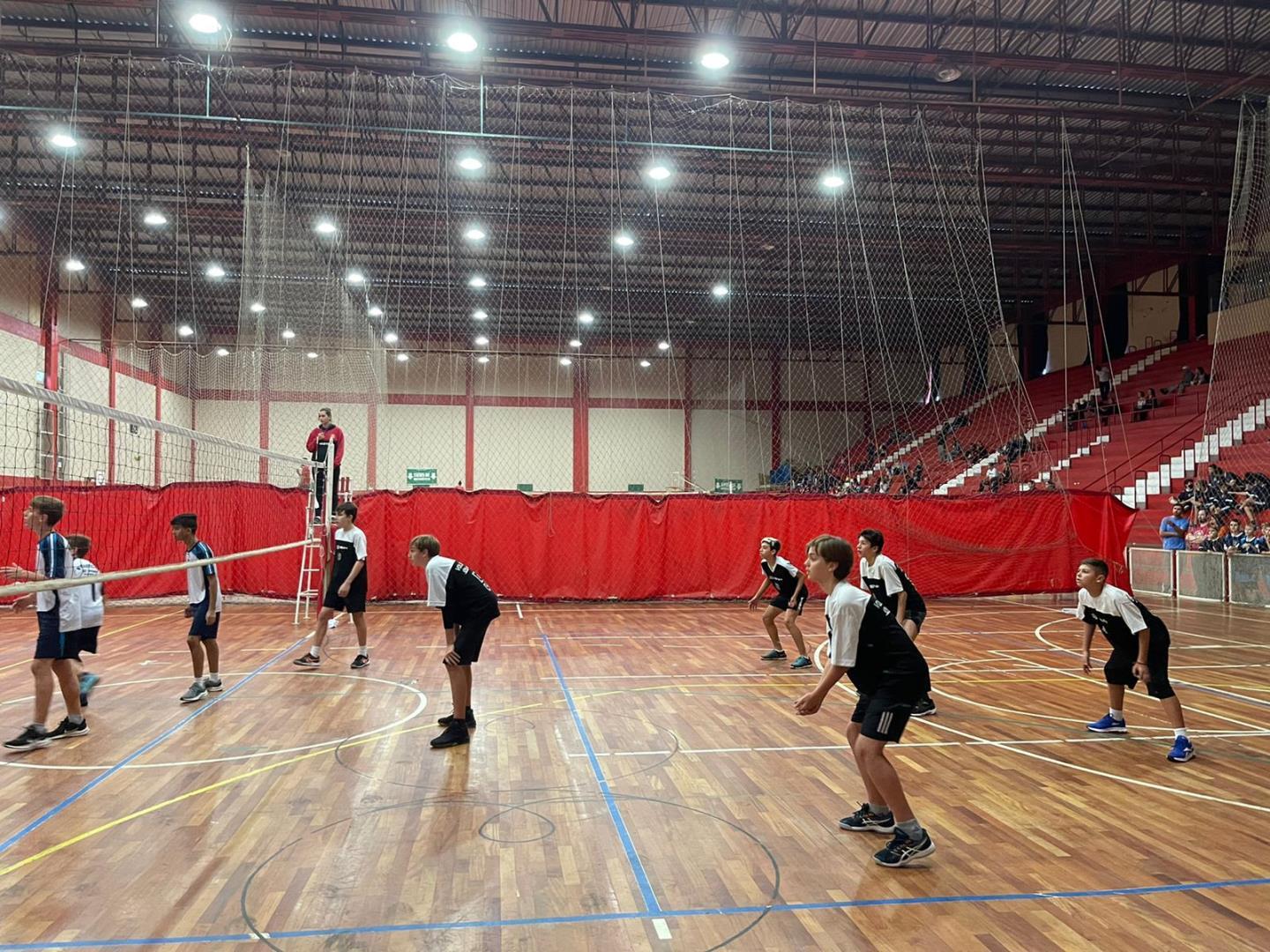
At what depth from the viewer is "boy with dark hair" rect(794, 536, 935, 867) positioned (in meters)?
3.95

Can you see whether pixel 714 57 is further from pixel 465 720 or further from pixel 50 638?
pixel 50 638

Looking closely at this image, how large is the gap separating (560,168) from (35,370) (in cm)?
1371

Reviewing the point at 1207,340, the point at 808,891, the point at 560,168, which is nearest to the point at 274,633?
the point at 808,891

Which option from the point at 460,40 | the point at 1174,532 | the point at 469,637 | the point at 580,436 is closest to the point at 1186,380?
the point at 1174,532

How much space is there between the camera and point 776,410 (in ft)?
90.9

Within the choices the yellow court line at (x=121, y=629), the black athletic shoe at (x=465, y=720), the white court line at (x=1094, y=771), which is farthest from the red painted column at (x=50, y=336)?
the white court line at (x=1094, y=771)

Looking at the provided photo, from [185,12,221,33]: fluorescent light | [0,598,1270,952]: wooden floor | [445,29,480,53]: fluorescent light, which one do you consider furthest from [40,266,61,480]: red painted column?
[0,598,1270,952]: wooden floor

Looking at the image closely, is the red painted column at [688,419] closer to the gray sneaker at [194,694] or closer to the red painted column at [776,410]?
the red painted column at [776,410]

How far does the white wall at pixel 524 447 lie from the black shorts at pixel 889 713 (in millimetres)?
21974

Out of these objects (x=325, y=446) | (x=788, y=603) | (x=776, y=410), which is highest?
(x=776, y=410)

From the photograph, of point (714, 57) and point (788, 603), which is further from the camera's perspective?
point (714, 57)

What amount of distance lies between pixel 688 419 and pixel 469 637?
71.0ft

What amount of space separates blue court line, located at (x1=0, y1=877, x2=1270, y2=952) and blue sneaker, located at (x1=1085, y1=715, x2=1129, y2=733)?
271 cm

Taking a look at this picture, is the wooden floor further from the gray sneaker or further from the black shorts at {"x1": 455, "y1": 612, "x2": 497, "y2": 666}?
the black shorts at {"x1": 455, "y1": 612, "x2": 497, "y2": 666}
